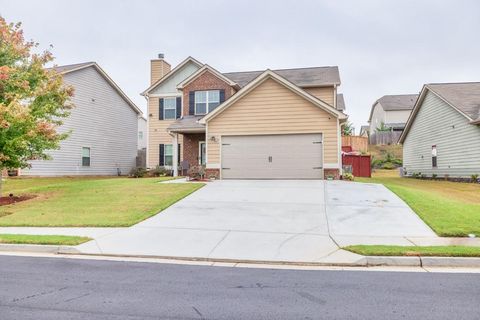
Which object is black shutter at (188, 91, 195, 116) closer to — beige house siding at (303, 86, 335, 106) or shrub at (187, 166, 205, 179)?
shrub at (187, 166, 205, 179)

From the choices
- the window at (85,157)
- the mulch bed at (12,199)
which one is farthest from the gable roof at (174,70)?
the mulch bed at (12,199)

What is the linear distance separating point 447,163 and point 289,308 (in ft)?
78.1

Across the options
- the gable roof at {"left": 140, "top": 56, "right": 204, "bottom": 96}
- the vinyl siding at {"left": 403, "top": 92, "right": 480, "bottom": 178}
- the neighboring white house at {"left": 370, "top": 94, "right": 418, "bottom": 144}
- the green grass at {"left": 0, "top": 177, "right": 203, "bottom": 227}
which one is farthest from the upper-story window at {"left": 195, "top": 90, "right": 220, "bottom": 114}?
the neighboring white house at {"left": 370, "top": 94, "right": 418, "bottom": 144}

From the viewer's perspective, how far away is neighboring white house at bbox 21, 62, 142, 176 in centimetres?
2714

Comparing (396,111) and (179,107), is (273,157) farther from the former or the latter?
(396,111)

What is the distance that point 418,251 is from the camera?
7375 millimetres

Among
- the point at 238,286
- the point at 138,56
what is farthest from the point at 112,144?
the point at 238,286

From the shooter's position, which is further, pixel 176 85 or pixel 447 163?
pixel 176 85

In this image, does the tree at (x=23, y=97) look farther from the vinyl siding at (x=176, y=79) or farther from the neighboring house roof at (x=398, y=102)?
the neighboring house roof at (x=398, y=102)

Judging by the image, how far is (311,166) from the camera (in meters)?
19.4

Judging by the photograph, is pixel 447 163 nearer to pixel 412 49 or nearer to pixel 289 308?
pixel 412 49

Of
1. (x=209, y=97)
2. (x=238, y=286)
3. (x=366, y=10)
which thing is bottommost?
(x=238, y=286)

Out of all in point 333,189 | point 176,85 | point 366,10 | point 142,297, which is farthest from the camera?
point 176,85

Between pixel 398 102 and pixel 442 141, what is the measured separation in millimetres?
30843
